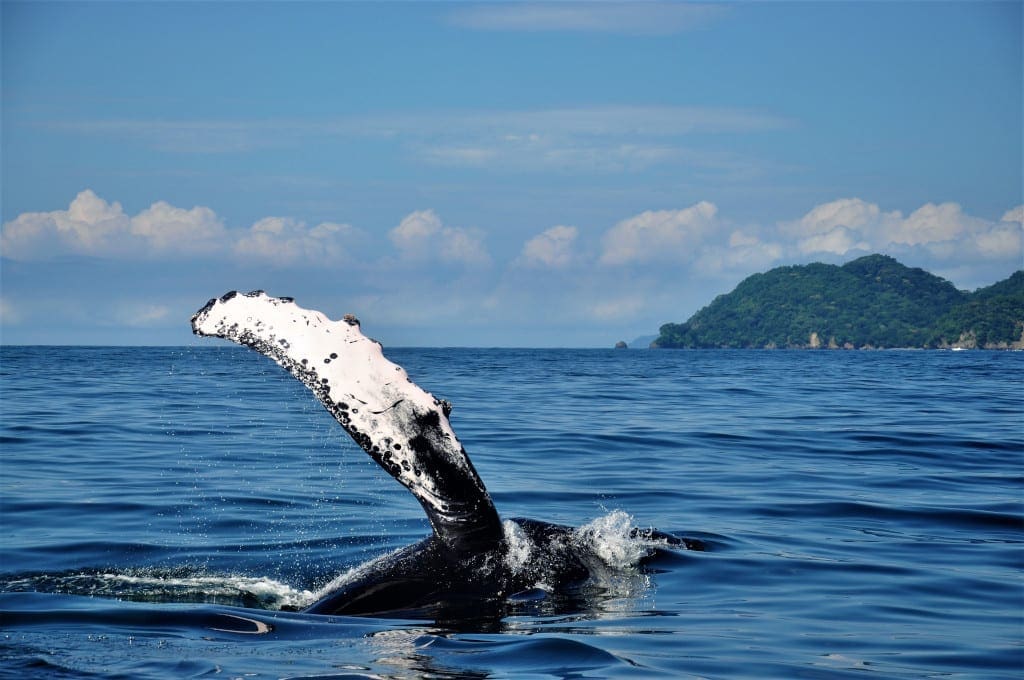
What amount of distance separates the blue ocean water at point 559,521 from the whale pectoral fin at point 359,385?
771mm

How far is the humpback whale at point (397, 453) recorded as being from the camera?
5.82 m

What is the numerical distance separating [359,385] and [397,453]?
1.29ft

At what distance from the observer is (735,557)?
8.11 metres

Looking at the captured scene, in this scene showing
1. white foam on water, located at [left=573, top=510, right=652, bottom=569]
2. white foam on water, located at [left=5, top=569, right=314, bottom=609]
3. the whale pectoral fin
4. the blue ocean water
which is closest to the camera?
the blue ocean water

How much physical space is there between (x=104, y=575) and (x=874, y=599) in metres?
4.86

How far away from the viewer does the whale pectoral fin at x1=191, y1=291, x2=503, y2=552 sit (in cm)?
582

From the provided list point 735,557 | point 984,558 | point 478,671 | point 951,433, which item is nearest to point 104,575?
point 478,671

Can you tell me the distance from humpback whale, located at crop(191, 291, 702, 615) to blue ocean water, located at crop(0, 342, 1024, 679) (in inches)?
10.7

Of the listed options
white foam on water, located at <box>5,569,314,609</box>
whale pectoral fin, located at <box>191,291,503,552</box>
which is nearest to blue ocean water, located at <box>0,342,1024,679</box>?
white foam on water, located at <box>5,569,314,609</box>

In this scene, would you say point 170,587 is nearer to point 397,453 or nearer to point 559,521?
point 397,453

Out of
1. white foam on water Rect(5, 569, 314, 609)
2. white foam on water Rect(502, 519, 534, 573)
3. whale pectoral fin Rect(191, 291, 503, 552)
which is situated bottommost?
white foam on water Rect(5, 569, 314, 609)

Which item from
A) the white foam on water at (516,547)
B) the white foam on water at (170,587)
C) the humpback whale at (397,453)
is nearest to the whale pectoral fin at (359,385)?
the humpback whale at (397,453)

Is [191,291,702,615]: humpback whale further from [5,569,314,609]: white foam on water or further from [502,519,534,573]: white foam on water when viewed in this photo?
[5,569,314,609]: white foam on water

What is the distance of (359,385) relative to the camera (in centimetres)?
581
